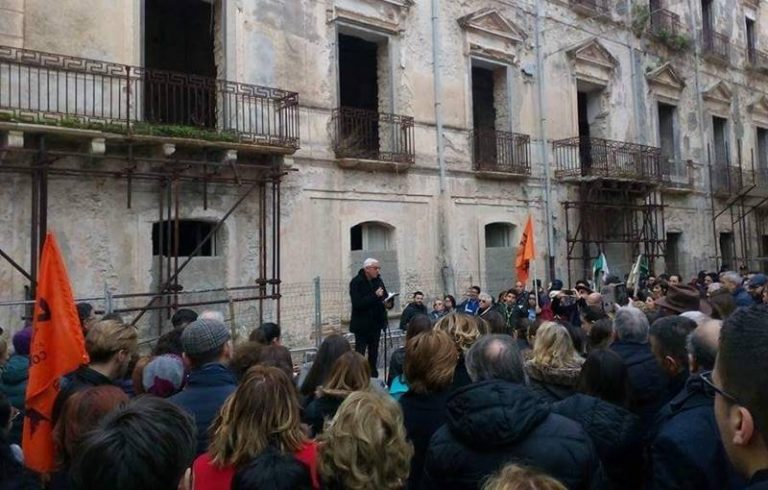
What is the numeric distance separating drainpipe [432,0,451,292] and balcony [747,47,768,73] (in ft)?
51.3

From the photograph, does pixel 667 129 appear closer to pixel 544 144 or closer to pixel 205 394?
pixel 544 144

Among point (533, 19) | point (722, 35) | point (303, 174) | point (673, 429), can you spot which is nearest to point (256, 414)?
point (673, 429)

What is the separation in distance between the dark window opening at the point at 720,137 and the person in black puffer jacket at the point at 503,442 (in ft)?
75.5

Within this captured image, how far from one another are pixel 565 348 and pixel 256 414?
1.96m

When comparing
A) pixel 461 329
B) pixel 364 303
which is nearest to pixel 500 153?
pixel 364 303

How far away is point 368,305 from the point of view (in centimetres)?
917

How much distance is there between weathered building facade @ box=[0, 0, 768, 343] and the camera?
984cm

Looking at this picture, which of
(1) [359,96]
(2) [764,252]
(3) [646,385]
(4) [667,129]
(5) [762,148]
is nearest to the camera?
(3) [646,385]

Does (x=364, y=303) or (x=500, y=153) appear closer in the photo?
(x=364, y=303)

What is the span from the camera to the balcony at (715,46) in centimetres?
2225

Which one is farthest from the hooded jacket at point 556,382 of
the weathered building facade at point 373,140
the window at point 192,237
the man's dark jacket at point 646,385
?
the window at point 192,237

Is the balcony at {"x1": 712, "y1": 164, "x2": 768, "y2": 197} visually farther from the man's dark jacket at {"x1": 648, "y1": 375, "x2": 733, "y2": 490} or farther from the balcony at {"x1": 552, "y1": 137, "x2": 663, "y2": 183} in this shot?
the man's dark jacket at {"x1": 648, "y1": 375, "x2": 733, "y2": 490}

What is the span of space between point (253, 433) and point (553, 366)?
1.90m

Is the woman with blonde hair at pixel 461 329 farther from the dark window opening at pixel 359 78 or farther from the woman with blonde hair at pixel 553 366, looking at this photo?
the dark window opening at pixel 359 78
